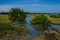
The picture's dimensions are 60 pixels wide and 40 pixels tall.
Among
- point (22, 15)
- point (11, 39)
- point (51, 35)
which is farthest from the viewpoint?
point (22, 15)

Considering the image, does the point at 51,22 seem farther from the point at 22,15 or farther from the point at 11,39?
Answer: the point at 11,39

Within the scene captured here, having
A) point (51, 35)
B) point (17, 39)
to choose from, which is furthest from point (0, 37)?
point (51, 35)

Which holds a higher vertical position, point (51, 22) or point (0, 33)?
point (0, 33)

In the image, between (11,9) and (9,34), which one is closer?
(9,34)

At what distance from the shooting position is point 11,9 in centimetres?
5434

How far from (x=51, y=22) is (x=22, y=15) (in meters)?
8.86

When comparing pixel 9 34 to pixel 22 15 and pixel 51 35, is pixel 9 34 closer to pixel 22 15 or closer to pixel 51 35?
pixel 51 35

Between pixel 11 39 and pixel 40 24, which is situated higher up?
pixel 11 39

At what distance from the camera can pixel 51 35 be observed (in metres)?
22.5

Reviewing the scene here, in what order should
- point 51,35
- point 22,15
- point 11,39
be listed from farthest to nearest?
1. point 22,15
2. point 51,35
3. point 11,39

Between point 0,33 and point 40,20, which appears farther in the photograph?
point 40,20

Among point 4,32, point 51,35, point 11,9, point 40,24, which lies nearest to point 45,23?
point 40,24

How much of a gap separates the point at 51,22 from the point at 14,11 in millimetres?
11343

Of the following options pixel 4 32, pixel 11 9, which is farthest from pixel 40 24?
pixel 4 32
